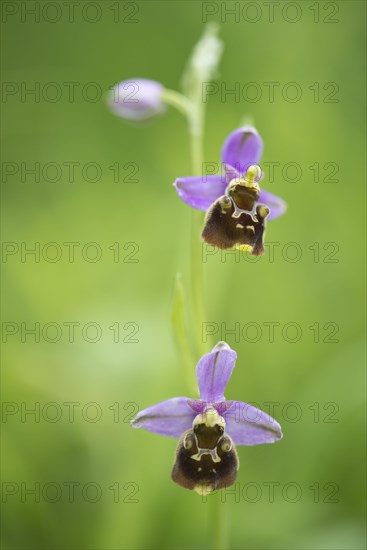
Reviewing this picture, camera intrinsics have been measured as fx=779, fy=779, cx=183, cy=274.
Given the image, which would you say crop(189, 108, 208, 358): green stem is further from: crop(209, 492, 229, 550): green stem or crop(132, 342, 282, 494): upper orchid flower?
crop(209, 492, 229, 550): green stem

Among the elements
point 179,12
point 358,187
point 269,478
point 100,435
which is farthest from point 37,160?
point 269,478

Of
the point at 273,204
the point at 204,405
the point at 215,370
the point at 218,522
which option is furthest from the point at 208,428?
the point at 273,204

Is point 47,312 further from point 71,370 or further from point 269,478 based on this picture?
point 269,478

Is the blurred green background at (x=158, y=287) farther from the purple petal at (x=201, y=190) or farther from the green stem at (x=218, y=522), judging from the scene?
the purple petal at (x=201, y=190)

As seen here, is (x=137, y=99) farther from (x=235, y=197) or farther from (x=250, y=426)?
(x=250, y=426)

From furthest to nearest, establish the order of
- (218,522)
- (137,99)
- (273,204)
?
(137,99), (273,204), (218,522)
